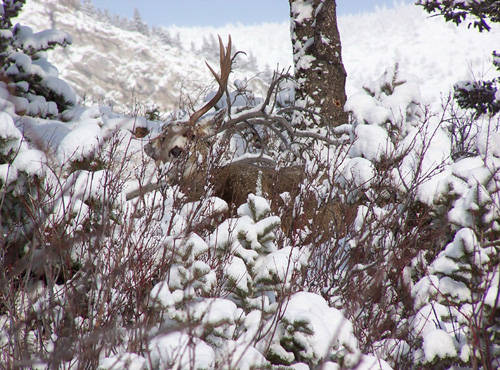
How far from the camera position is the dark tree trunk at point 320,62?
6.10m

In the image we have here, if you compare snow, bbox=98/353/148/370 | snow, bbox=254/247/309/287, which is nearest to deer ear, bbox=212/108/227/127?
snow, bbox=254/247/309/287

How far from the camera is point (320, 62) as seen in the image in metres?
6.10

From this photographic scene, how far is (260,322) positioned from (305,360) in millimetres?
220

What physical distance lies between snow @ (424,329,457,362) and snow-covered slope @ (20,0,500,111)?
19579 mm

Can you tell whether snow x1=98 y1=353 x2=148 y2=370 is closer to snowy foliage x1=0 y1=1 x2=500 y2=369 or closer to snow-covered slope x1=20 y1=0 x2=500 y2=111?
snowy foliage x1=0 y1=1 x2=500 y2=369

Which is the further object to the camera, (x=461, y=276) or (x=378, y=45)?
(x=378, y=45)

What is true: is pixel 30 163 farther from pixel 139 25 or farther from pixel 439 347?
pixel 139 25

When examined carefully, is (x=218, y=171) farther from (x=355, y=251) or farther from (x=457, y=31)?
A: (x=457, y=31)

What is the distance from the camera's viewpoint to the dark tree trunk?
6.10 meters

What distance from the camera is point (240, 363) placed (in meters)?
1.38

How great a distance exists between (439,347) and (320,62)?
512 cm

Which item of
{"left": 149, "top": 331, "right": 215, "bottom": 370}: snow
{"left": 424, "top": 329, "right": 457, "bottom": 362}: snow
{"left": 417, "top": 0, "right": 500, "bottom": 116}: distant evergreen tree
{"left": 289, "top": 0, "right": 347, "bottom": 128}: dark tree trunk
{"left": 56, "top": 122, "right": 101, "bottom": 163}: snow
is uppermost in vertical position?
{"left": 417, "top": 0, "right": 500, "bottom": 116}: distant evergreen tree

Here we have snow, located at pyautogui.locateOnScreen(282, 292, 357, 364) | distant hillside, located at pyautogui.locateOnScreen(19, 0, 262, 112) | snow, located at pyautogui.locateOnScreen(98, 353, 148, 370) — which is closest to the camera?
snow, located at pyautogui.locateOnScreen(98, 353, 148, 370)

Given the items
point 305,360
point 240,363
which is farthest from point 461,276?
point 240,363
